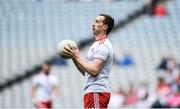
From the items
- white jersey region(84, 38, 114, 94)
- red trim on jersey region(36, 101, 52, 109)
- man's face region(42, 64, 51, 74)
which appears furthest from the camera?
red trim on jersey region(36, 101, 52, 109)

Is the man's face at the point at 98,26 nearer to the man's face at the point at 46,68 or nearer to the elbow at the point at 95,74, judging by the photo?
the elbow at the point at 95,74

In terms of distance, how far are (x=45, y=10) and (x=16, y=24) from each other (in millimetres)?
1322

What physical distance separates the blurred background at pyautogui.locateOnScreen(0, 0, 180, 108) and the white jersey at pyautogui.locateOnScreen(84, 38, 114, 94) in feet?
32.9

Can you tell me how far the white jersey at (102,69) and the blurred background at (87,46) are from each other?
1001 centimetres

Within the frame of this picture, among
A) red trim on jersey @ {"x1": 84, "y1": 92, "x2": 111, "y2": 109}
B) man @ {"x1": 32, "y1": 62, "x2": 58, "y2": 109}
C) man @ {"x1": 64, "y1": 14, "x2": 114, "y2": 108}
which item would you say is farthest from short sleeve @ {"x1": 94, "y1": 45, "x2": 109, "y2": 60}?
man @ {"x1": 32, "y1": 62, "x2": 58, "y2": 109}

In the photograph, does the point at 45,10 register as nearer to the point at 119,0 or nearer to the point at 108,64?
the point at 119,0

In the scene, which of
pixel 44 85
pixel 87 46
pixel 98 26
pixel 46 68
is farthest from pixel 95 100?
pixel 87 46

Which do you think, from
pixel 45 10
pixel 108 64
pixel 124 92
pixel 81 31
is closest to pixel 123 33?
pixel 81 31

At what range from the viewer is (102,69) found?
720 cm

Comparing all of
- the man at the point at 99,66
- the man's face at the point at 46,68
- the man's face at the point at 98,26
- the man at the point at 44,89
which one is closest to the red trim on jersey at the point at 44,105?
the man at the point at 44,89

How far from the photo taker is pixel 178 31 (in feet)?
76.7

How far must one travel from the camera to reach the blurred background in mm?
19312

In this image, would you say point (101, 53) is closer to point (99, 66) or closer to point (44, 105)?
point (99, 66)

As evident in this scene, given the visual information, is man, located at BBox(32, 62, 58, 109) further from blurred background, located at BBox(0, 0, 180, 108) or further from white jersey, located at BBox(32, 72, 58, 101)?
blurred background, located at BBox(0, 0, 180, 108)
